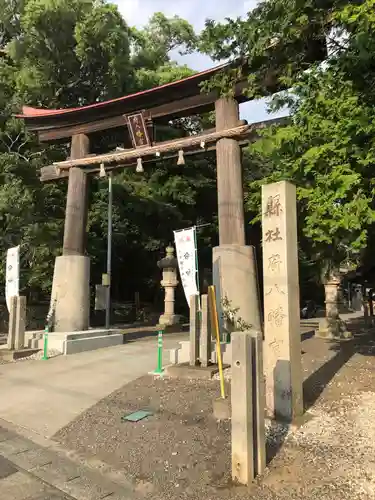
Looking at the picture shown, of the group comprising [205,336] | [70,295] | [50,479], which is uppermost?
[70,295]

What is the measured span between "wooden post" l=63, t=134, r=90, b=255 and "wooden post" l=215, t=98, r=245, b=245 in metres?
4.59

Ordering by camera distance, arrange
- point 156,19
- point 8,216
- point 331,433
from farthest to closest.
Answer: point 156,19, point 8,216, point 331,433

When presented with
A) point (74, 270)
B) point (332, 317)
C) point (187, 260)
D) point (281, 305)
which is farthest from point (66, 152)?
point (281, 305)

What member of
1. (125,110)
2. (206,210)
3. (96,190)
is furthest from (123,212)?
(125,110)

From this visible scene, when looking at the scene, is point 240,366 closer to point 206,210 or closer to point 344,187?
point 344,187

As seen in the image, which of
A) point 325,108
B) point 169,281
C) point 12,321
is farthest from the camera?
point 169,281

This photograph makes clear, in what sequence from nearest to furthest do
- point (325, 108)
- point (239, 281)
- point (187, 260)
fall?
point (325, 108) < point (239, 281) < point (187, 260)

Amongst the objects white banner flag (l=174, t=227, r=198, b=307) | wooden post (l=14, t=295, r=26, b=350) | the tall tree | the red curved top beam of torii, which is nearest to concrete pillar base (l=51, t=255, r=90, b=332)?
wooden post (l=14, t=295, r=26, b=350)

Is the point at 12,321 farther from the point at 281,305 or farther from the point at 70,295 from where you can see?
the point at 281,305

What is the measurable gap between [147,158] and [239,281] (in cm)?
505

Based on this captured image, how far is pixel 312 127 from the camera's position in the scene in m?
5.76

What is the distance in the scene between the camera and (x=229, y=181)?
1087cm

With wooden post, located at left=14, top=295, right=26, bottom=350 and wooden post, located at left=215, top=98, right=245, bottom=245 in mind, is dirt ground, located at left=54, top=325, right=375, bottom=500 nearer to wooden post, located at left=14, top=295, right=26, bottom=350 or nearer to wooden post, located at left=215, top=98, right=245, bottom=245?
wooden post, located at left=215, top=98, right=245, bottom=245

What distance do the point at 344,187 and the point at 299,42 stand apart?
3234mm
